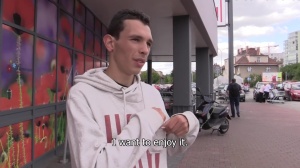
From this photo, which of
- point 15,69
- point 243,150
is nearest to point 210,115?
point 243,150

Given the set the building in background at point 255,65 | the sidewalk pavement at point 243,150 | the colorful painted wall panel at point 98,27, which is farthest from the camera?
the building in background at point 255,65

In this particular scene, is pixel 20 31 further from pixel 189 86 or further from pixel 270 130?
pixel 270 130

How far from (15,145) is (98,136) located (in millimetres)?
3807

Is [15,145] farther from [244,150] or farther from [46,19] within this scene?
[244,150]

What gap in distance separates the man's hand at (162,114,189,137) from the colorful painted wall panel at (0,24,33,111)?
340 centimetres

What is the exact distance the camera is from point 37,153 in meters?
5.36

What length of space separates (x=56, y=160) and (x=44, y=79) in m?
1.62

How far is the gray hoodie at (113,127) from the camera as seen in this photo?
116 cm

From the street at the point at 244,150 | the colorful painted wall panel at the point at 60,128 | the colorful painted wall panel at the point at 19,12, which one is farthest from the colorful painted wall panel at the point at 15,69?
the street at the point at 244,150

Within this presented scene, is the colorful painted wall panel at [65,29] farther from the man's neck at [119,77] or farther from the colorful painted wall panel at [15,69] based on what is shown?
the man's neck at [119,77]

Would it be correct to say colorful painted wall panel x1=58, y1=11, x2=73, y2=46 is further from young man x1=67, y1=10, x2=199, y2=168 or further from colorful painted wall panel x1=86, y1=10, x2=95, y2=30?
young man x1=67, y1=10, x2=199, y2=168

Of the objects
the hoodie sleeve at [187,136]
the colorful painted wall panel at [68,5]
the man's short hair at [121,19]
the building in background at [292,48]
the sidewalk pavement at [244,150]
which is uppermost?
the building in background at [292,48]

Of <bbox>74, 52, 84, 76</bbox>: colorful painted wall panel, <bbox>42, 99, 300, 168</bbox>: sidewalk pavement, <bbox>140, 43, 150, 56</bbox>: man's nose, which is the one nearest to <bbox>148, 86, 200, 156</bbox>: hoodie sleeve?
<bbox>140, 43, 150, 56</bbox>: man's nose

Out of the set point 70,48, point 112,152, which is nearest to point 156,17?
point 70,48
